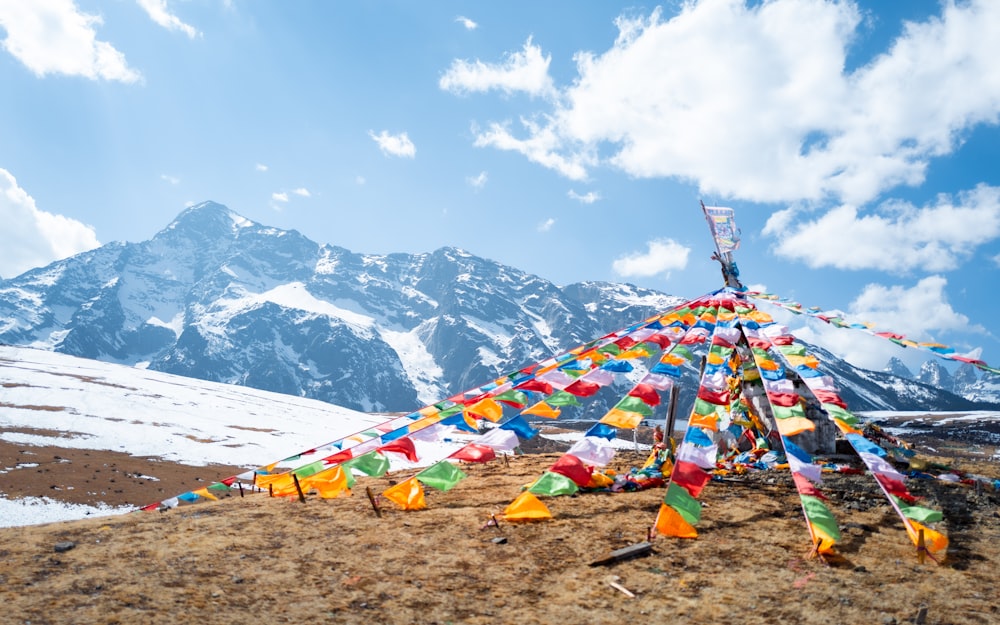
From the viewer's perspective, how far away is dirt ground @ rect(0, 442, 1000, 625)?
780cm

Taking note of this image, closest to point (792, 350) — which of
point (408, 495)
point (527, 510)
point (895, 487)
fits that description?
point (895, 487)

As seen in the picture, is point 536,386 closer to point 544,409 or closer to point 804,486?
point 544,409

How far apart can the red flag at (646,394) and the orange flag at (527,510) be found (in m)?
3.43

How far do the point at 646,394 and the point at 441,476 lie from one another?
5237mm

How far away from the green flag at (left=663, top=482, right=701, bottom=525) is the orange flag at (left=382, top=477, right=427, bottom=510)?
5.41m

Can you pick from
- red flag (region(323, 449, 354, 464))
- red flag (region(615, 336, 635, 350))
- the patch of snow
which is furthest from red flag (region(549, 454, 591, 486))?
the patch of snow

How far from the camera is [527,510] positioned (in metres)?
11.7

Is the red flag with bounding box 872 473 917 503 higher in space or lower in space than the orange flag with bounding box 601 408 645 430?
lower

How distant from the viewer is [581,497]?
13.5m

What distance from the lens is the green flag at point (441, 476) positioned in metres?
11.5

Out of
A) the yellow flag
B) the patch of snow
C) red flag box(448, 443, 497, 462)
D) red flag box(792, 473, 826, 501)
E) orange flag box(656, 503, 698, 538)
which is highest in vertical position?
the yellow flag

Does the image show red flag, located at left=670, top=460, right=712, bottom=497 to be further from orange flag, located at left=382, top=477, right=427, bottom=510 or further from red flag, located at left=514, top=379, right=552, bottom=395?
orange flag, located at left=382, top=477, right=427, bottom=510

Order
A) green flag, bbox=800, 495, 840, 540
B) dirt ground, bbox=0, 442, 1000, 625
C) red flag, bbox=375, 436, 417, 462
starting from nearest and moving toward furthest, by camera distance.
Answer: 1. dirt ground, bbox=0, 442, 1000, 625
2. green flag, bbox=800, 495, 840, 540
3. red flag, bbox=375, 436, 417, 462

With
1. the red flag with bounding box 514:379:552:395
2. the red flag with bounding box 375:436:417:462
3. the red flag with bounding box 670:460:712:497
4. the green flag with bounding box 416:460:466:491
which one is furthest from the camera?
the red flag with bounding box 514:379:552:395
